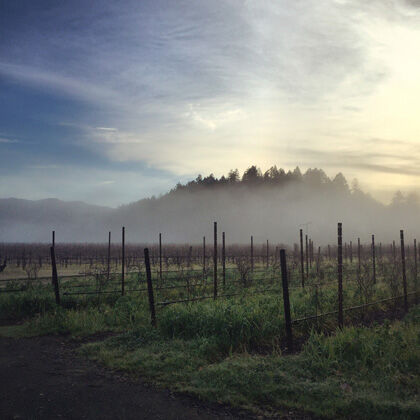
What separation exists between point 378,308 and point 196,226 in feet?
419

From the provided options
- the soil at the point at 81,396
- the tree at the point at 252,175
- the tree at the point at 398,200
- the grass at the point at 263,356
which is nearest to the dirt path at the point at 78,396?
the soil at the point at 81,396

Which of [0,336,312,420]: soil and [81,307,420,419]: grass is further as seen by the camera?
[81,307,420,419]: grass

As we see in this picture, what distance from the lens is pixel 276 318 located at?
956cm

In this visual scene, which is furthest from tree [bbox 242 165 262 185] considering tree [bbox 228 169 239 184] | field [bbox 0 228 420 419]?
field [bbox 0 228 420 419]

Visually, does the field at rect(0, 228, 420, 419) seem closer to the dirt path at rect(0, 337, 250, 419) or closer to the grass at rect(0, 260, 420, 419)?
the grass at rect(0, 260, 420, 419)

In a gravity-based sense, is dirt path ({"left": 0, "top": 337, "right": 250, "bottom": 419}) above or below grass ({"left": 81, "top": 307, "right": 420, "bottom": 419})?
below

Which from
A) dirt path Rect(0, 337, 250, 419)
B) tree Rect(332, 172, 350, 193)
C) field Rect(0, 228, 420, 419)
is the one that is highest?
tree Rect(332, 172, 350, 193)

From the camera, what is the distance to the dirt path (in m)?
5.43

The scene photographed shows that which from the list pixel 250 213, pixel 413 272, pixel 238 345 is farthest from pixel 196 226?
pixel 238 345

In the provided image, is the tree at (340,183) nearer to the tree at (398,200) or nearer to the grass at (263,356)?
the tree at (398,200)

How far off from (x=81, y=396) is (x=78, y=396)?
0.05 meters

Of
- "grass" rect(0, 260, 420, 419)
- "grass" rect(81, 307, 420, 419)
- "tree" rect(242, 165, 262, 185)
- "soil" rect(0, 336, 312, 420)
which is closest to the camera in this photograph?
"soil" rect(0, 336, 312, 420)

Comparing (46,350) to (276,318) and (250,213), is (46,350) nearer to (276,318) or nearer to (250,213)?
(276,318)

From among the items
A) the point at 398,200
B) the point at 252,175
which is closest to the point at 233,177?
the point at 252,175
